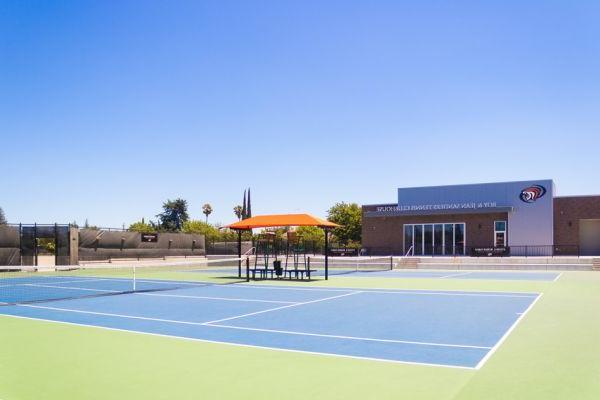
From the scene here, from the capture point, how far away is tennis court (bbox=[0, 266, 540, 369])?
29.1 ft

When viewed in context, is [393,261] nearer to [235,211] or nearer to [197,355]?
[197,355]

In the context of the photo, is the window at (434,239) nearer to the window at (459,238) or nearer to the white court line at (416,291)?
the window at (459,238)

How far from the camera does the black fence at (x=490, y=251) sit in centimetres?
3870

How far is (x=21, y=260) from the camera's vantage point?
33344mm

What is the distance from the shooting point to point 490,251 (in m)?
38.7

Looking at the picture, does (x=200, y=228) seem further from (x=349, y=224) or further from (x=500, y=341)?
(x=500, y=341)

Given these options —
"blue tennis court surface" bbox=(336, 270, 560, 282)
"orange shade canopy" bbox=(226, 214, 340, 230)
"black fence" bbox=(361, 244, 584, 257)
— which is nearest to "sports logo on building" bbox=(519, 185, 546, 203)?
"black fence" bbox=(361, 244, 584, 257)

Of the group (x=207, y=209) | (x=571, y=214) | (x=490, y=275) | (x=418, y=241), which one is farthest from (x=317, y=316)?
(x=207, y=209)

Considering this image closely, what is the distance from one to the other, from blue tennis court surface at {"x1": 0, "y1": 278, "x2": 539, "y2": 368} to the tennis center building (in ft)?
83.9

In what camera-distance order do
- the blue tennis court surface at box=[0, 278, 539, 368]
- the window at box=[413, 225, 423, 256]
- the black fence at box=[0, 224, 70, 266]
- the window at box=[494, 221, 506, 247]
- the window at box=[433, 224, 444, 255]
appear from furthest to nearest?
1. the window at box=[413, 225, 423, 256]
2. the window at box=[433, 224, 444, 255]
3. the window at box=[494, 221, 506, 247]
4. the black fence at box=[0, 224, 70, 266]
5. the blue tennis court surface at box=[0, 278, 539, 368]

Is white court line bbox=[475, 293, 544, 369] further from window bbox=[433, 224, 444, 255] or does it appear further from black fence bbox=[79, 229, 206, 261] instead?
black fence bbox=[79, 229, 206, 261]

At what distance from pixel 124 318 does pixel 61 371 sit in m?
5.22

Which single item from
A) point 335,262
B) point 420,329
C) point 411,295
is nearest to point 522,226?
point 335,262

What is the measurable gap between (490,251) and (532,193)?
21.3ft
